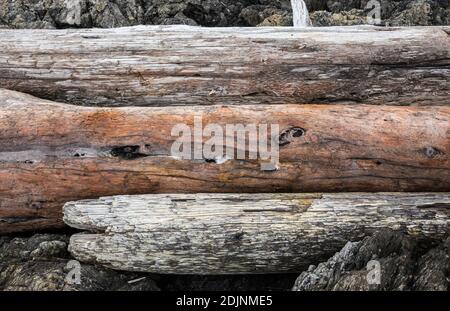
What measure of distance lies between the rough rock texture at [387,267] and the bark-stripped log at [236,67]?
7.51 ft

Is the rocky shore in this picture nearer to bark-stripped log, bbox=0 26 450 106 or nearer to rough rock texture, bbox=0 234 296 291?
rough rock texture, bbox=0 234 296 291

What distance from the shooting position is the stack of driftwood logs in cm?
544

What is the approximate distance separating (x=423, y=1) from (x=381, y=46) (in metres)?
4.19

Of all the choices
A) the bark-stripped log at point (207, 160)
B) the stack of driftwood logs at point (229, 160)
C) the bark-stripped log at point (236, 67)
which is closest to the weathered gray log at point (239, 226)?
the stack of driftwood logs at point (229, 160)

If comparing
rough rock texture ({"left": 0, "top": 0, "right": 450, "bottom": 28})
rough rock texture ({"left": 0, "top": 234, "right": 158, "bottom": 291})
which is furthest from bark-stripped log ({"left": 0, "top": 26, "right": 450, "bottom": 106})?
rough rock texture ({"left": 0, "top": 0, "right": 450, "bottom": 28})

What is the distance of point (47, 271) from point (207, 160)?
1.95 m

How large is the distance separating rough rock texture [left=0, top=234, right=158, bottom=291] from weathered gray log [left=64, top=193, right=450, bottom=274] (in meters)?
0.13

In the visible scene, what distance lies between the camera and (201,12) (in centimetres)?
1093

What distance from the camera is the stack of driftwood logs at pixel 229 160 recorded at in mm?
5441

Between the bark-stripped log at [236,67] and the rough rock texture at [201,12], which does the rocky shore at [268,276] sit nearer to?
the bark-stripped log at [236,67]

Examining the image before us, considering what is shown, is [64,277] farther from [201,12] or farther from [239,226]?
[201,12]

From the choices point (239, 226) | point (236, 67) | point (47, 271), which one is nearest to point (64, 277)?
point (47, 271)

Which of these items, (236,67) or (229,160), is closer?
(229,160)

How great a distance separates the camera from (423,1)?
33.9 feet
